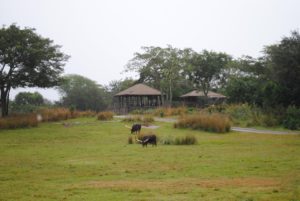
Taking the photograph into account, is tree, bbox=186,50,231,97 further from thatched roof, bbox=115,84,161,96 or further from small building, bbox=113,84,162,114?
thatched roof, bbox=115,84,161,96

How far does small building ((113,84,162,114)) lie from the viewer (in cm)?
Result: 6078

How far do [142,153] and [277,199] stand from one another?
944cm

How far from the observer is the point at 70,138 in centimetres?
2619

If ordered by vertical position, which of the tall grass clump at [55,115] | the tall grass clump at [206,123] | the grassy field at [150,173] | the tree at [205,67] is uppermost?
the tree at [205,67]

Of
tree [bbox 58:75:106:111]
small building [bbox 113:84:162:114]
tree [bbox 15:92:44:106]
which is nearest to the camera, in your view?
small building [bbox 113:84:162:114]

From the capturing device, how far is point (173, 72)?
72.0m

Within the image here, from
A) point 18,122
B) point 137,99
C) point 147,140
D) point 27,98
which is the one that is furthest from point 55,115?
point 27,98

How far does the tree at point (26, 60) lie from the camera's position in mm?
39500

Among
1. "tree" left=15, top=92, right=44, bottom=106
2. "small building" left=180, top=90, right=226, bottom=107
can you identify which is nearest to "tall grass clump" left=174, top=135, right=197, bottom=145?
"small building" left=180, top=90, right=226, bottom=107

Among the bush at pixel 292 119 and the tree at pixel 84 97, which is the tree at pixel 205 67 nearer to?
the tree at pixel 84 97

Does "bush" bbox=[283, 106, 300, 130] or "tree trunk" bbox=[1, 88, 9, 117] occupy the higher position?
"tree trunk" bbox=[1, 88, 9, 117]

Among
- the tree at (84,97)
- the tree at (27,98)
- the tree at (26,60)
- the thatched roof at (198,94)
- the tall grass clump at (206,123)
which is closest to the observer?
the tall grass clump at (206,123)

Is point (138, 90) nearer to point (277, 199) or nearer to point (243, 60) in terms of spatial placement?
point (243, 60)

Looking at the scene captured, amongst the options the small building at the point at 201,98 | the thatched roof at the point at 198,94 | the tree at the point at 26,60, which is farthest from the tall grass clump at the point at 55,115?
the thatched roof at the point at 198,94
